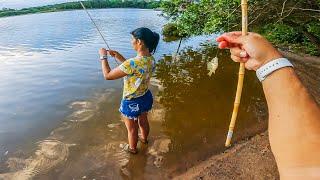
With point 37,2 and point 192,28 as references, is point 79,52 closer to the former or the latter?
point 192,28

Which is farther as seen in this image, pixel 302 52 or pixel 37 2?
pixel 37 2

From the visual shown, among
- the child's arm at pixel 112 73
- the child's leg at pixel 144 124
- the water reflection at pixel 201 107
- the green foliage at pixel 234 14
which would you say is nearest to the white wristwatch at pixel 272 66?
the child's arm at pixel 112 73

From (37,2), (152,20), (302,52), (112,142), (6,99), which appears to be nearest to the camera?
(112,142)

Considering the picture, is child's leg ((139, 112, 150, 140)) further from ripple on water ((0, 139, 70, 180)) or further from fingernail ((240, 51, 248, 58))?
fingernail ((240, 51, 248, 58))

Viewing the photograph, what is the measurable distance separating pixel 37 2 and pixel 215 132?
40.6 metres

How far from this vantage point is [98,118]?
7734 millimetres

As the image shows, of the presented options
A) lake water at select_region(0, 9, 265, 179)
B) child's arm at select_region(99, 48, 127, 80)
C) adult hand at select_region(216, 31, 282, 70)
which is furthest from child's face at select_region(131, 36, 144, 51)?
adult hand at select_region(216, 31, 282, 70)

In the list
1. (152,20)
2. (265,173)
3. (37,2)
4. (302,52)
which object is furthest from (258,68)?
(37,2)

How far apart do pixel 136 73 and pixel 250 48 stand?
3877 millimetres

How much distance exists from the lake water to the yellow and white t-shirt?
3.91 feet

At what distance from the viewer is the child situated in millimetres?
5324

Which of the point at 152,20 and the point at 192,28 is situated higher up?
the point at 192,28

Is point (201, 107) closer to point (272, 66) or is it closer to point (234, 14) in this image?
point (234, 14)

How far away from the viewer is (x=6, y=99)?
30.6ft
